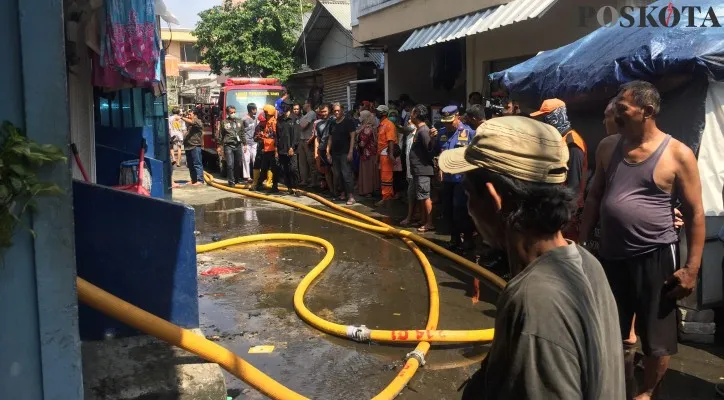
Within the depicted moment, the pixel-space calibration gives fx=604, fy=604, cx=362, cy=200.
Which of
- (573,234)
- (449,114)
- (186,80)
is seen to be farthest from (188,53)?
(573,234)

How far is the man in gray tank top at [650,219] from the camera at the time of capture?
322 centimetres

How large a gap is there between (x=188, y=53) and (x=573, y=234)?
2201 inches

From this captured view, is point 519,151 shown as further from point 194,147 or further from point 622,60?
point 194,147

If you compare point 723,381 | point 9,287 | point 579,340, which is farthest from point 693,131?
point 9,287

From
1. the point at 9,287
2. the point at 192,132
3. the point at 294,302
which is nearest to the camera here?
the point at 9,287

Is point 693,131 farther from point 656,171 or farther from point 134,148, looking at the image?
point 134,148

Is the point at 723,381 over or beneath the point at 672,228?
beneath

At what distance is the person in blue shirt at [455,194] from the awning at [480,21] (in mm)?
1886

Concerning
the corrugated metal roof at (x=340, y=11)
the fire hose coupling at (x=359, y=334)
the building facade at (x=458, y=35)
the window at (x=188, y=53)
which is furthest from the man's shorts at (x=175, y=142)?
the window at (x=188, y=53)

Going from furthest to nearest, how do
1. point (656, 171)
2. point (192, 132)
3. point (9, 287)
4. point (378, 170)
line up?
point (192, 132) → point (378, 170) → point (656, 171) → point (9, 287)

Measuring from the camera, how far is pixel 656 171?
3244 mm

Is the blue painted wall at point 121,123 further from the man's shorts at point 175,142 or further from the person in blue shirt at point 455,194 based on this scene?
the man's shorts at point 175,142

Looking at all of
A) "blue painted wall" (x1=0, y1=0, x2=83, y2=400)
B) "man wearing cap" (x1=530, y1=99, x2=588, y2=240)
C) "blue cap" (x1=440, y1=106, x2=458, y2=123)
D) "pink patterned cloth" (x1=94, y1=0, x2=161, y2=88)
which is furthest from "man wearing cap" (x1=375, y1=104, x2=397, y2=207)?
"blue painted wall" (x1=0, y1=0, x2=83, y2=400)

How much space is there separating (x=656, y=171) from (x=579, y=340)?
2.27 meters
